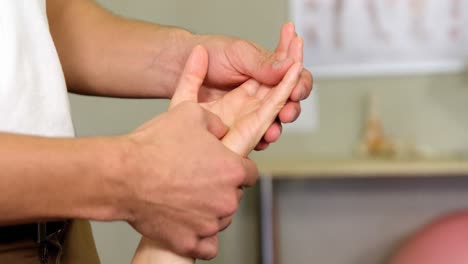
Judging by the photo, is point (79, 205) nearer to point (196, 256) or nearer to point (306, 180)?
point (196, 256)

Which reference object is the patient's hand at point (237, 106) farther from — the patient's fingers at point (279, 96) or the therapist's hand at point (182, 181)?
the therapist's hand at point (182, 181)

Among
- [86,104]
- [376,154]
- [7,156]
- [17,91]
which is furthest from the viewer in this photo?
[376,154]

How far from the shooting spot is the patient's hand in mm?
916

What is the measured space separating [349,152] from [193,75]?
1.79m

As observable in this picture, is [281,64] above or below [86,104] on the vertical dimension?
above

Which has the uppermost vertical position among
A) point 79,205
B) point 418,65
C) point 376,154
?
point 79,205

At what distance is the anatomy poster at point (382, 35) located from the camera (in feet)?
8.84

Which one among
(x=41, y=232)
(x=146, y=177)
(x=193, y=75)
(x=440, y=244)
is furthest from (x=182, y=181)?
(x=440, y=244)

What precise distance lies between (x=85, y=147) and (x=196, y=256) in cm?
21

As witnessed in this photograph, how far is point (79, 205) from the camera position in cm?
72

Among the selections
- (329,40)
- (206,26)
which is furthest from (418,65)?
(206,26)

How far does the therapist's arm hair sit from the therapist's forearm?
0.39m

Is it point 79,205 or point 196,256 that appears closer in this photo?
point 79,205

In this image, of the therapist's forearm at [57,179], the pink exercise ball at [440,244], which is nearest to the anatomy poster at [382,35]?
the pink exercise ball at [440,244]
